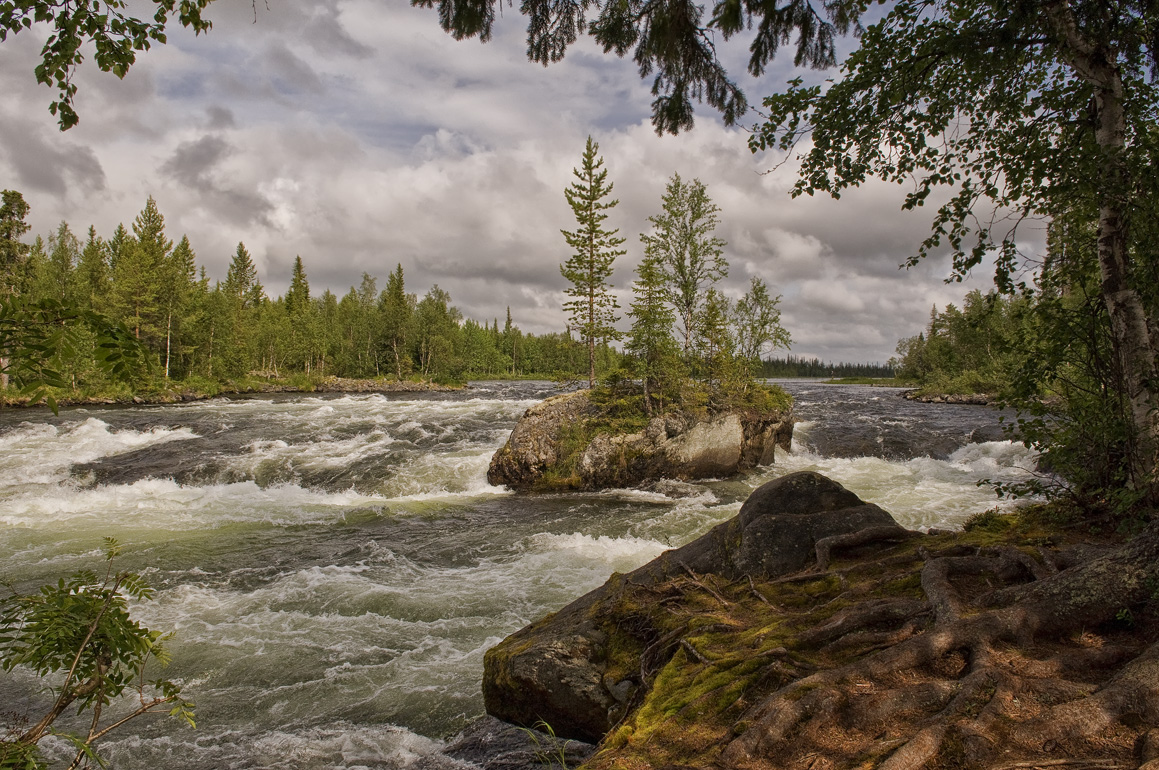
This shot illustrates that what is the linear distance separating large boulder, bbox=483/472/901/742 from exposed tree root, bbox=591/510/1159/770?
0.71m

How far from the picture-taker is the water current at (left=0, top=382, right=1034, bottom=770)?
648 cm

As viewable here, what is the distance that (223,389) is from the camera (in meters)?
53.1

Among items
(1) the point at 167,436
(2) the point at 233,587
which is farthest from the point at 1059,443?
(1) the point at 167,436

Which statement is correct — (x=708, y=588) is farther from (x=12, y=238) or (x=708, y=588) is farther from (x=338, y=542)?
(x=12, y=238)

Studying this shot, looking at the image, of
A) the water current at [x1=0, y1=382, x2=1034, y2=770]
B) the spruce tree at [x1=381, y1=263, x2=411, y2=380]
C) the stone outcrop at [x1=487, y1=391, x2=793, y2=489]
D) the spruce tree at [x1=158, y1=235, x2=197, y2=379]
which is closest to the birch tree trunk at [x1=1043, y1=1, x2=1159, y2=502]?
the water current at [x1=0, y1=382, x2=1034, y2=770]

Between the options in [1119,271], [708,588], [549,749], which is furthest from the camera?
[708,588]

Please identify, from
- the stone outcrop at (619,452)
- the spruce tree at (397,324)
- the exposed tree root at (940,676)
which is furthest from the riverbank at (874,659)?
the spruce tree at (397,324)

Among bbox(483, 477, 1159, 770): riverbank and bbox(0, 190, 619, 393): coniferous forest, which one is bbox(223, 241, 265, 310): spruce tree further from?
bbox(483, 477, 1159, 770): riverbank

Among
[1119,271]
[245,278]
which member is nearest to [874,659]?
[1119,271]

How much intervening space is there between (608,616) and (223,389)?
57758 mm

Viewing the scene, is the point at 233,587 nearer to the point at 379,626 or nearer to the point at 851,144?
the point at 379,626

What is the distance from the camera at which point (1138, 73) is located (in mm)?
5691

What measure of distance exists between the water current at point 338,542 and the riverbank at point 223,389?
20.3 ft

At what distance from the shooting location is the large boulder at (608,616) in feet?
17.2
